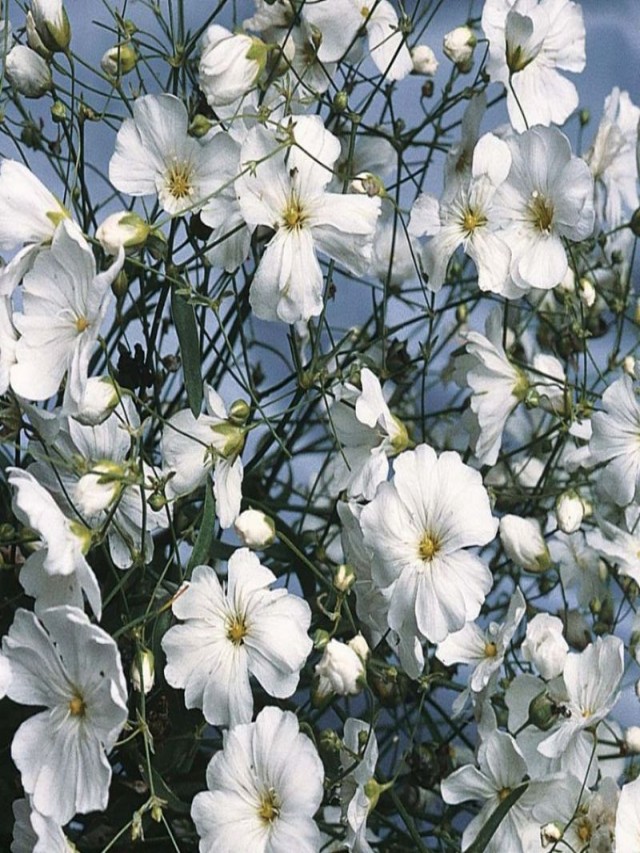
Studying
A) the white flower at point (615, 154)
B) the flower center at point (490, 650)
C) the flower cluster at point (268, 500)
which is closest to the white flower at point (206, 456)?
the flower cluster at point (268, 500)

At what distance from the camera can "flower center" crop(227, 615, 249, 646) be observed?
1.44ft

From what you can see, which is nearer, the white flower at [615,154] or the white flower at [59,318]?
the white flower at [59,318]

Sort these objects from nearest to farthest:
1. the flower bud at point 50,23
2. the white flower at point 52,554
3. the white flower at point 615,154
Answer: the white flower at point 52,554, the flower bud at point 50,23, the white flower at point 615,154

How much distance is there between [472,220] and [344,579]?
0.14m

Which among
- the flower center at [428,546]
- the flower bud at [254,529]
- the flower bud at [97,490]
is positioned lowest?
the flower center at [428,546]

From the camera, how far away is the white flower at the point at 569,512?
0.49 meters

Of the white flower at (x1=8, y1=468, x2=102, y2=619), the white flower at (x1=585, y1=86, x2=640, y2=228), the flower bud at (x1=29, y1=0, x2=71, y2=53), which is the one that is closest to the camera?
the white flower at (x1=8, y1=468, x2=102, y2=619)

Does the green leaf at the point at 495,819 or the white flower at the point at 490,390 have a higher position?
the white flower at the point at 490,390

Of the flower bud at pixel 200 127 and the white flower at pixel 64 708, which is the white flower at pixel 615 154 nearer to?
the flower bud at pixel 200 127

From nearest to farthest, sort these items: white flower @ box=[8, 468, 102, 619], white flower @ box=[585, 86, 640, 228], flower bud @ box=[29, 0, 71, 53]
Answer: white flower @ box=[8, 468, 102, 619], flower bud @ box=[29, 0, 71, 53], white flower @ box=[585, 86, 640, 228]

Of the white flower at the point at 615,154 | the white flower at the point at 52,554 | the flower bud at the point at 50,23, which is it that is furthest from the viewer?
the white flower at the point at 615,154

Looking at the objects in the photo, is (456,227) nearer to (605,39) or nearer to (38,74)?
(38,74)

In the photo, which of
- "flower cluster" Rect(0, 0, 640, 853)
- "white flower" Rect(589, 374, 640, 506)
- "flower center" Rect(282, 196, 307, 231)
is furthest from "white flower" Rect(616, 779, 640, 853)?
"flower center" Rect(282, 196, 307, 231)

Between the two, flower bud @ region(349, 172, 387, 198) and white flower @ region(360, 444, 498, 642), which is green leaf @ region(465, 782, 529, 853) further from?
flower bud @ region(349, 172, 387, 198)
